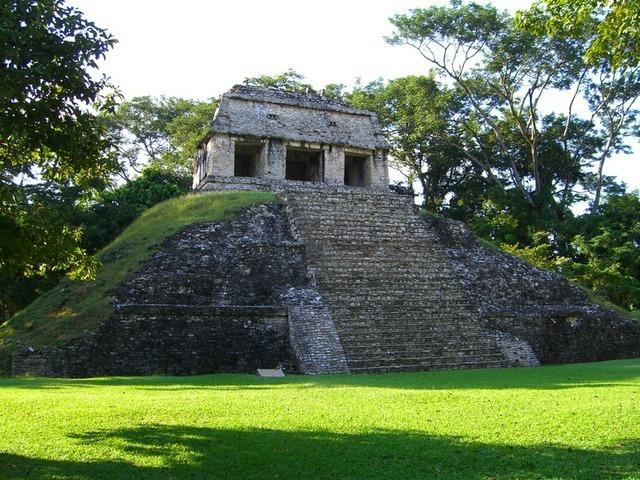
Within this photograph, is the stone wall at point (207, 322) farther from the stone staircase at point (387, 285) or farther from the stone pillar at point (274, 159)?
the stone pillar at point (274, 159)

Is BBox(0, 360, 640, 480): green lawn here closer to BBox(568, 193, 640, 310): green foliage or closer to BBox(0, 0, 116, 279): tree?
BBox(0, 0, 116, 279): tree

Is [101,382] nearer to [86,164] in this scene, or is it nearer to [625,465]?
[86,164]

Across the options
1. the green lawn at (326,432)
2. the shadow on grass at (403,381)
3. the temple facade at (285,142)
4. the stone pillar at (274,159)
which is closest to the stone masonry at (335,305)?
the shadow on grass at (403,381)

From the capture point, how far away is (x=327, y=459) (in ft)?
14.7

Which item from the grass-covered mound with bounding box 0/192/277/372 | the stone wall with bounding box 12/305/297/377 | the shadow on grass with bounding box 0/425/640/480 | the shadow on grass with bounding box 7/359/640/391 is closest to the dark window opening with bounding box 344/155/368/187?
the grass-covered mound with bounding box 0/192/277/372

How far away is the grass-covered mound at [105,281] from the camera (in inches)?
446

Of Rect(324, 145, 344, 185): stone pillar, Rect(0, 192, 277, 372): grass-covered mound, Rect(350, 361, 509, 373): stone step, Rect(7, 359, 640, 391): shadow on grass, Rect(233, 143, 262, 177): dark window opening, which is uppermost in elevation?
Rect(233, 143, 262, 177): dark window opening

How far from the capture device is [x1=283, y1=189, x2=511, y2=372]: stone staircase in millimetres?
11502

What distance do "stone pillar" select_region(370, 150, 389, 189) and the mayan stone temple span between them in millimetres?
2892

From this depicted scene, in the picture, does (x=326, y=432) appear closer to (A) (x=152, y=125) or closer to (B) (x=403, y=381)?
(B) (x=403, y=381)

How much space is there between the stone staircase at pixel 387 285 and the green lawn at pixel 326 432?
3.43 m

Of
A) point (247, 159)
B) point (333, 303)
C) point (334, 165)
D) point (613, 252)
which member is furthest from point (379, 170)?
point (613, 252)

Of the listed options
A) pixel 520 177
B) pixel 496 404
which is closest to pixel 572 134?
pixel 520 177

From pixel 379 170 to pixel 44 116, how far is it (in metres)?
17.1
